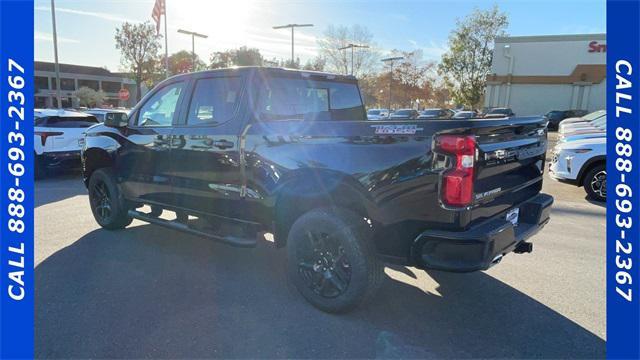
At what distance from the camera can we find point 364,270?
10.6 feet

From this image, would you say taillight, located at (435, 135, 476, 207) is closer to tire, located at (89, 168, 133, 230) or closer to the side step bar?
the side step bar

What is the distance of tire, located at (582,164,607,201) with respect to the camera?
770 centimetres

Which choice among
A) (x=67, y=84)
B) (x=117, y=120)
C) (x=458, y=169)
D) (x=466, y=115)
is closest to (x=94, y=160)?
(x=117, y=120)

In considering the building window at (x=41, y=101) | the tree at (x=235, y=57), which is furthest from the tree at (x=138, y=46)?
the building window at (x=41, y=101)

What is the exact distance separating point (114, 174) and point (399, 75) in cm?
5050

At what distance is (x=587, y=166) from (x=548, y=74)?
31.9 metres

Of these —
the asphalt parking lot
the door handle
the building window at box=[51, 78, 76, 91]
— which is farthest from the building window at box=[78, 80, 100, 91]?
the door handle

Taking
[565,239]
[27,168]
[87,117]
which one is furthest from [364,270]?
[87,117]

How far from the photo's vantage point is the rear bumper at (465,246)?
2812 mm

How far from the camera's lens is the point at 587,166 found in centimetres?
772

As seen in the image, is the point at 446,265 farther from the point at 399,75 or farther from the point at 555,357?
the point at 399,75

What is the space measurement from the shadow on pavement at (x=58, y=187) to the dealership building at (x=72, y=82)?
5294 cm

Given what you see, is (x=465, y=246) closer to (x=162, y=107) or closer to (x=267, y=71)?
(x=267, y=71)

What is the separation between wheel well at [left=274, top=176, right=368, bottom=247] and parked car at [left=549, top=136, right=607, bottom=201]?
20.0 ft
